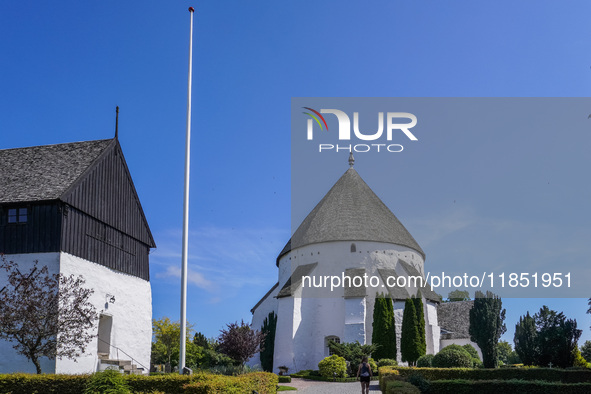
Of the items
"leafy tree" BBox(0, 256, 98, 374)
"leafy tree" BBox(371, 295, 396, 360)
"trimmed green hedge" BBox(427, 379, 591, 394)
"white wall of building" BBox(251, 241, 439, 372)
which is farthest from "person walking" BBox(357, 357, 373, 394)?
"white wall of building" BBox(251, 241, 439, 372)

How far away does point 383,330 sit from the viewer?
3734 cm

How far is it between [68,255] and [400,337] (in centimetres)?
2354

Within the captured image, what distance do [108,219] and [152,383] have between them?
12.1m

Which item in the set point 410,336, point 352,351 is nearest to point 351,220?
point 410,336

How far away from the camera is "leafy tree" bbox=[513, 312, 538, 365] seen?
30.2m

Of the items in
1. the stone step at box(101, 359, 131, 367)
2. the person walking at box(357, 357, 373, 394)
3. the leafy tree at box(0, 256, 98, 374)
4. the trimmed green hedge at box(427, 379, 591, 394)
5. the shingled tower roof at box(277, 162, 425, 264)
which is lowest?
the stone step at box(101, 359, 131, 367)

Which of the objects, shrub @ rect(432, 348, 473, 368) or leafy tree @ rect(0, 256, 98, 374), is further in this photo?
shrub @ rect(432, 348, 473, 368)

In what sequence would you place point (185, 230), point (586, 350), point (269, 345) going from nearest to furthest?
point (185, 230) → point (269, 345) → point (586, 350)

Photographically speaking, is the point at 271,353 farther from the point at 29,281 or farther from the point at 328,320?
the point at 29,281

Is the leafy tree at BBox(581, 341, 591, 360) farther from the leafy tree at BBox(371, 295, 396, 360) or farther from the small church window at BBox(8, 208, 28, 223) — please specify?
the small church window at BBox(8, 208, 28, 223)

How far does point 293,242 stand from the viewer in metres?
45.4

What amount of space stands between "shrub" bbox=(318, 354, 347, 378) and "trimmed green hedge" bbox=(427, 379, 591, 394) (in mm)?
12001

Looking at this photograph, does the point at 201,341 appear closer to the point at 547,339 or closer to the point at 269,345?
the point at 269,345

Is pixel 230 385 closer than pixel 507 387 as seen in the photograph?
Yes
